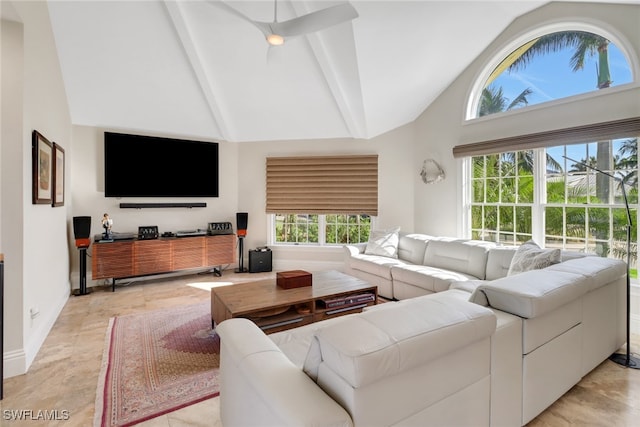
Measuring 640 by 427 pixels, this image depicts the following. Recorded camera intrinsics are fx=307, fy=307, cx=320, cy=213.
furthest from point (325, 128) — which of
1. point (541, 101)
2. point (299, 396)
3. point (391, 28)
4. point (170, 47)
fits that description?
point (299, 396)

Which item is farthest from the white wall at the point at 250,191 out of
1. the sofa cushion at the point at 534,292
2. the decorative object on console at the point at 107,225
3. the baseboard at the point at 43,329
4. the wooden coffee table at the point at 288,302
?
the sofa cushion at the point at 534,292

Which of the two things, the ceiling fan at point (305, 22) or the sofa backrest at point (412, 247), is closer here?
the ceiling fan at point (305, 22)

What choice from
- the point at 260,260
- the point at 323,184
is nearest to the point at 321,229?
the point at 323,184

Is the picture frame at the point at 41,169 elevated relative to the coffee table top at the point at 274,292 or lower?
elevated

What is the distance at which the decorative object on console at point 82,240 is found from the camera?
389cm

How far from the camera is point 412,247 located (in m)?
4.19

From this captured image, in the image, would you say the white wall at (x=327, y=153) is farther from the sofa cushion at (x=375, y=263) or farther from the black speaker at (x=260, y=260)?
the sofa cushion at (x=375, y=263)

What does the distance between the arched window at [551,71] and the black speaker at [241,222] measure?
148 inches

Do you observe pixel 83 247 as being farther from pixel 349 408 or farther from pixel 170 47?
pixel 349 408

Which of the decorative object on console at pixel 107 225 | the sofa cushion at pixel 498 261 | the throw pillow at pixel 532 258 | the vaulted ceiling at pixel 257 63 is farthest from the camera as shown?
the decorative object on console at pixel 107 225

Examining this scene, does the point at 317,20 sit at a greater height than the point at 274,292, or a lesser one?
greater

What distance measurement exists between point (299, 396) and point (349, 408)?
15 cm

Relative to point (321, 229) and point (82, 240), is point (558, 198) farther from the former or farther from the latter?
point (82, 240)

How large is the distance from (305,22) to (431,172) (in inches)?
116
